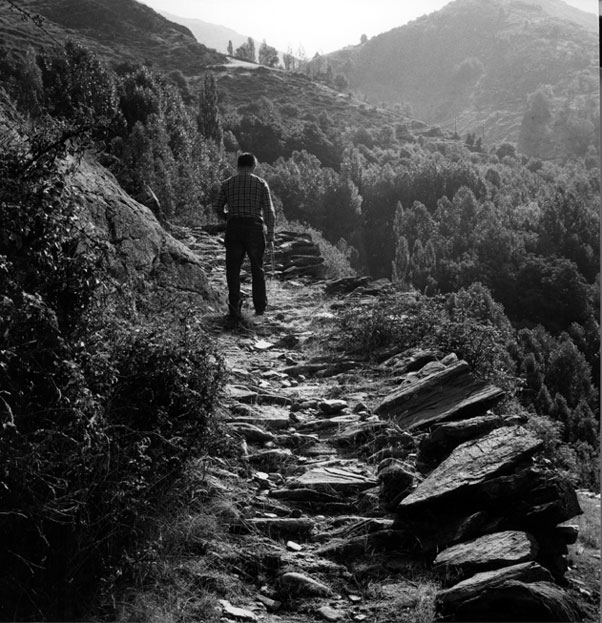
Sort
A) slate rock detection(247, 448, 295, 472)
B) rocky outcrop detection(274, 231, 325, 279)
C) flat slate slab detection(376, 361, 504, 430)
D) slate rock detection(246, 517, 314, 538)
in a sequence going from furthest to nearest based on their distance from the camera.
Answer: rocky outcrop detection(274, 231, 325, 279) → flat slate slab detection(376, 361, 504, 430) → slate rock detection(247, 448, 295, 472) → slate rock detection(246, 517, 314, 538)

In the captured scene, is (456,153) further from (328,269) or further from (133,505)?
(133,505)

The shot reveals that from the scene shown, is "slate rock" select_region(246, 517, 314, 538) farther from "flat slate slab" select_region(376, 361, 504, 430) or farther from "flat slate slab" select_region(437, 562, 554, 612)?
"flat slate slab" select_region(376, 361, 504, 430)

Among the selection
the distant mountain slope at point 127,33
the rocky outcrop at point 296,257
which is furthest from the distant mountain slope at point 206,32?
the rocky outcrop at point 296,257

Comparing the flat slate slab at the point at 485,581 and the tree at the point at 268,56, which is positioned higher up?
the tree at the point at 268,56

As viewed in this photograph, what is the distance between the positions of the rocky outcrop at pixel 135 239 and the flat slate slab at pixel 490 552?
3715 mm

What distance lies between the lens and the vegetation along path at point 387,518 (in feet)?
11.9

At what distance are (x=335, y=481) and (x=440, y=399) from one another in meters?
1.45

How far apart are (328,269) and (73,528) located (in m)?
11.3

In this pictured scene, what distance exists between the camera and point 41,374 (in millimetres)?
3475

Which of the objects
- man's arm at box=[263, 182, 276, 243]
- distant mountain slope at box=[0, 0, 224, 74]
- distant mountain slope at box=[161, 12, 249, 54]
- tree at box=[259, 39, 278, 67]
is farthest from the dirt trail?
tree at box=[259, 39, 278, 67]

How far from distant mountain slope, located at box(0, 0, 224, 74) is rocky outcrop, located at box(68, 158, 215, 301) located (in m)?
36.7

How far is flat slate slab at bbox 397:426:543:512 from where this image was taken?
168 inches

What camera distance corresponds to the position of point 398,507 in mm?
4375

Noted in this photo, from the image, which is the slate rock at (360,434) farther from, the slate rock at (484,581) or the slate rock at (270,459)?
the slate rock at (484,581)
